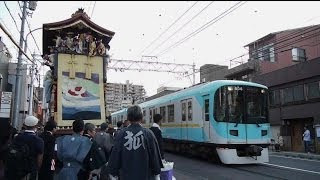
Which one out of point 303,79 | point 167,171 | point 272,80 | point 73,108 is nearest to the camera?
point 167,171

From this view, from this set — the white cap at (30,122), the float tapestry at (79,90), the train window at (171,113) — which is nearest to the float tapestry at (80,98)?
the float tapestry at (79,90)

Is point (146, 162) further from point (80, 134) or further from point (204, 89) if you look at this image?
point (204, 89)

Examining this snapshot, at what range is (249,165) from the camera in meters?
15.1

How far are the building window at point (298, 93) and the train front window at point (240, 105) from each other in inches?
551

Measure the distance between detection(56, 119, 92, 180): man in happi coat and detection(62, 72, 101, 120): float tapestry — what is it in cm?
573

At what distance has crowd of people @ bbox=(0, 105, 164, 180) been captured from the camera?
200 inches

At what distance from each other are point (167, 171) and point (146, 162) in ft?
6.09

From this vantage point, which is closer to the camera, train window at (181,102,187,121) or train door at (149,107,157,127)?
train window at (181,102,187,121)

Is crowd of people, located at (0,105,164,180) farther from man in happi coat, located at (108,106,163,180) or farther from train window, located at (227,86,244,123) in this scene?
train window, located at (227,86,244,123)

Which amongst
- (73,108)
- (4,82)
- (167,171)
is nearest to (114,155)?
(167,171)

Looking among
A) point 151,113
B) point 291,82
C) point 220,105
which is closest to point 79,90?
point 220,105

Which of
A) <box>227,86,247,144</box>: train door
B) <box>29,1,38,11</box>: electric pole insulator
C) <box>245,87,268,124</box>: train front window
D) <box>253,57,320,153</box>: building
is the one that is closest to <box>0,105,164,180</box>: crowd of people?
<box>227,86,247,144</box>: train door

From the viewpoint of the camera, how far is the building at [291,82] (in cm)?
2705

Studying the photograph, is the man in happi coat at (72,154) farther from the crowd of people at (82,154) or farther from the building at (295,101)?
the building at (295,101)
